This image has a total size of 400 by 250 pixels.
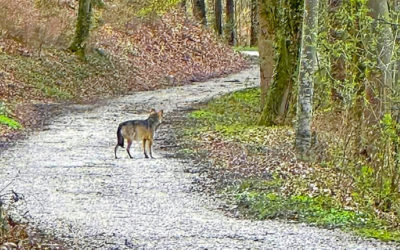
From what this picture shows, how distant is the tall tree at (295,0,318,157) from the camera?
12961mm

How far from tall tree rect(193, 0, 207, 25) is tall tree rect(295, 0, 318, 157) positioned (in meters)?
27.7

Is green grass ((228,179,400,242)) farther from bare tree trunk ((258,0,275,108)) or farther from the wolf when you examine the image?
bare tree trunk ((258,0,275,108))

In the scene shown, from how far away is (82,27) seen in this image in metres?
28.1

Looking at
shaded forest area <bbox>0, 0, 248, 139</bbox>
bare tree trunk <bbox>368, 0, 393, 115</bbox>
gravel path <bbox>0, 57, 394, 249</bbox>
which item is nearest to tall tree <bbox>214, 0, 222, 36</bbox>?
shaded forest area <bbox>0, 0, 248, 139</bbox>

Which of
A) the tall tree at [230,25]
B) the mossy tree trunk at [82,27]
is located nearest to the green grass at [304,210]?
the mossy tree trunk at [82,27]

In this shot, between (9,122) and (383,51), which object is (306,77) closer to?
(383,51)

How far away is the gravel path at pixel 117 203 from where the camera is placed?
8.32m

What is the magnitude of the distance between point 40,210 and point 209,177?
11.0 feet

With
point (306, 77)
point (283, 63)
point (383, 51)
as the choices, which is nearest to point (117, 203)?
point (306, 77)

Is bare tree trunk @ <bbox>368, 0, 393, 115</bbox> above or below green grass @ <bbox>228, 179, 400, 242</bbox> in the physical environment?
above

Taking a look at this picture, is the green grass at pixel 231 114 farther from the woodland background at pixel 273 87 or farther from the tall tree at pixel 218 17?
the tall tree at pixel 218 17

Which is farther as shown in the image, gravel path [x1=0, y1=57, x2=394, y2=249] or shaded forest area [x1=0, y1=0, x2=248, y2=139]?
shaded forest area [x1=0, y1=0, x2=248, y2=139]

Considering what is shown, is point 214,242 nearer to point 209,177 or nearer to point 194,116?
point 209,177

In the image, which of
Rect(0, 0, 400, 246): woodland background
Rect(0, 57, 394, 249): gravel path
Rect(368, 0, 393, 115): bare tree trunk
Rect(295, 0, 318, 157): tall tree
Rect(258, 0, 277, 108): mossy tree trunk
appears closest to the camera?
Rect(0, 57, 394, 249): gravel path
